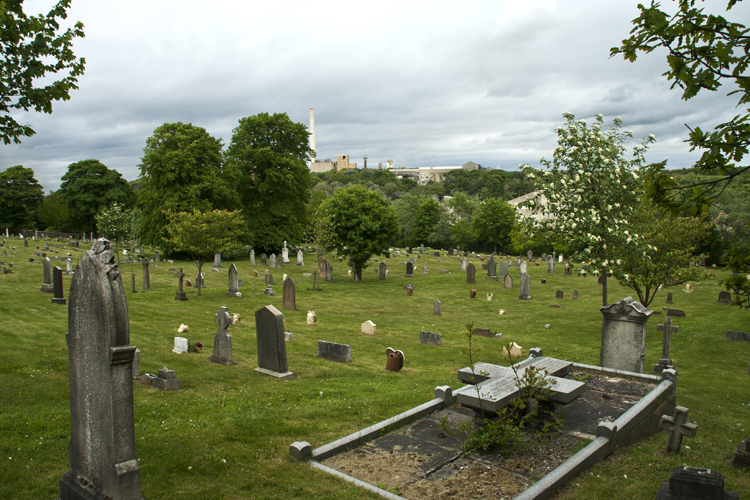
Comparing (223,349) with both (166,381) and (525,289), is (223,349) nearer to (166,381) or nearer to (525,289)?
(166,381)

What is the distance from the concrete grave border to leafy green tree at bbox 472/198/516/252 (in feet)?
170

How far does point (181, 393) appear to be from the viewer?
8.91 metres

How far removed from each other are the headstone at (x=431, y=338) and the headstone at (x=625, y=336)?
547 cm

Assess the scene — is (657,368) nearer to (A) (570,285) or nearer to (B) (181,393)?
(B) (181,393)

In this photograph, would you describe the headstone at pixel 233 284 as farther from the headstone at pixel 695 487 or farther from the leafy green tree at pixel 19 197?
the leafy green tree at pixel 19 197

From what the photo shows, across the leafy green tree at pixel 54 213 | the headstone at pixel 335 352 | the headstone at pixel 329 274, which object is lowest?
the headstone at pixel 335 352

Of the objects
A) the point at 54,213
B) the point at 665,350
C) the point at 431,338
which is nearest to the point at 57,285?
the point at 431,338

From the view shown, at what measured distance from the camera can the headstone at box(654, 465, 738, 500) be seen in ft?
17.1

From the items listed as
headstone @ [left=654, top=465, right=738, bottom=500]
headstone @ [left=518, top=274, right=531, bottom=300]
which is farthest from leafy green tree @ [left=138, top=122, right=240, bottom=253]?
headstone @ [left=654, top=465, right=738, bottom=500]

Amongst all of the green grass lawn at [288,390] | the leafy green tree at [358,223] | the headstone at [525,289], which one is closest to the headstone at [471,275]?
the headstone at [525,289]

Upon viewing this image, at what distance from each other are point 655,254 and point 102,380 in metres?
17.8

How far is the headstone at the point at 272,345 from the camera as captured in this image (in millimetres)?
10898

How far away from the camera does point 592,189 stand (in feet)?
54.5

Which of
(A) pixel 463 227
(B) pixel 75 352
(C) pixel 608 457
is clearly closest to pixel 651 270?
(C) pixel 608 457
